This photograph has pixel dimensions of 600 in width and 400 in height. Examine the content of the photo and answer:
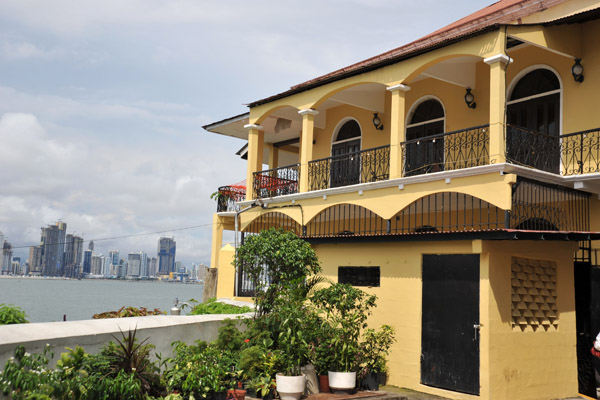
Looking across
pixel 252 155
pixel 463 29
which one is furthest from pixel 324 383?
pixel 463 29

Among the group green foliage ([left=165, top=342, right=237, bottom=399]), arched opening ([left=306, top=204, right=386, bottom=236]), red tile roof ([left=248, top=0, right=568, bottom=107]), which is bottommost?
green foliage ([left=165, top=342, right=237, bottom=399])

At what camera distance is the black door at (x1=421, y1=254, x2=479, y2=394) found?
34.7 ft

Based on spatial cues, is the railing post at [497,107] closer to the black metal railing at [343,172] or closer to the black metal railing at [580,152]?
the black metal railing at [580,152]

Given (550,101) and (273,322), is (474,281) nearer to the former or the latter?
(273,322)

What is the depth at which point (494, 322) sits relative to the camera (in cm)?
1045

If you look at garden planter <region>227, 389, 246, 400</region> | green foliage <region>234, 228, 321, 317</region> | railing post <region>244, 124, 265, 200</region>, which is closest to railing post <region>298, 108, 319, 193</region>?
railing post <region>244, 124, 265, 200</region>

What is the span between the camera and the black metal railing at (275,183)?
1764cm

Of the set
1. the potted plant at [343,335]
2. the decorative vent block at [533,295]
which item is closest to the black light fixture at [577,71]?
the decorative vent block at [533,295]

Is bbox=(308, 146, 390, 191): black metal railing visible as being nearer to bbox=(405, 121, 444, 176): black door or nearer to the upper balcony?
the upper balcony

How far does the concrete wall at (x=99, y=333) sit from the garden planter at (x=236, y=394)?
4.06 ft

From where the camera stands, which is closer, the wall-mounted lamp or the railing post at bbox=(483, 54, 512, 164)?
the railing post at bbox=(483, 54, 512, 164)

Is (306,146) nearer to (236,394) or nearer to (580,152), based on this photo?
(580,152)

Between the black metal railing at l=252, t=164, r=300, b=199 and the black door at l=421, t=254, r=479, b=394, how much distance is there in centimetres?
689

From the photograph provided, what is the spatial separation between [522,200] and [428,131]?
4.48 m
